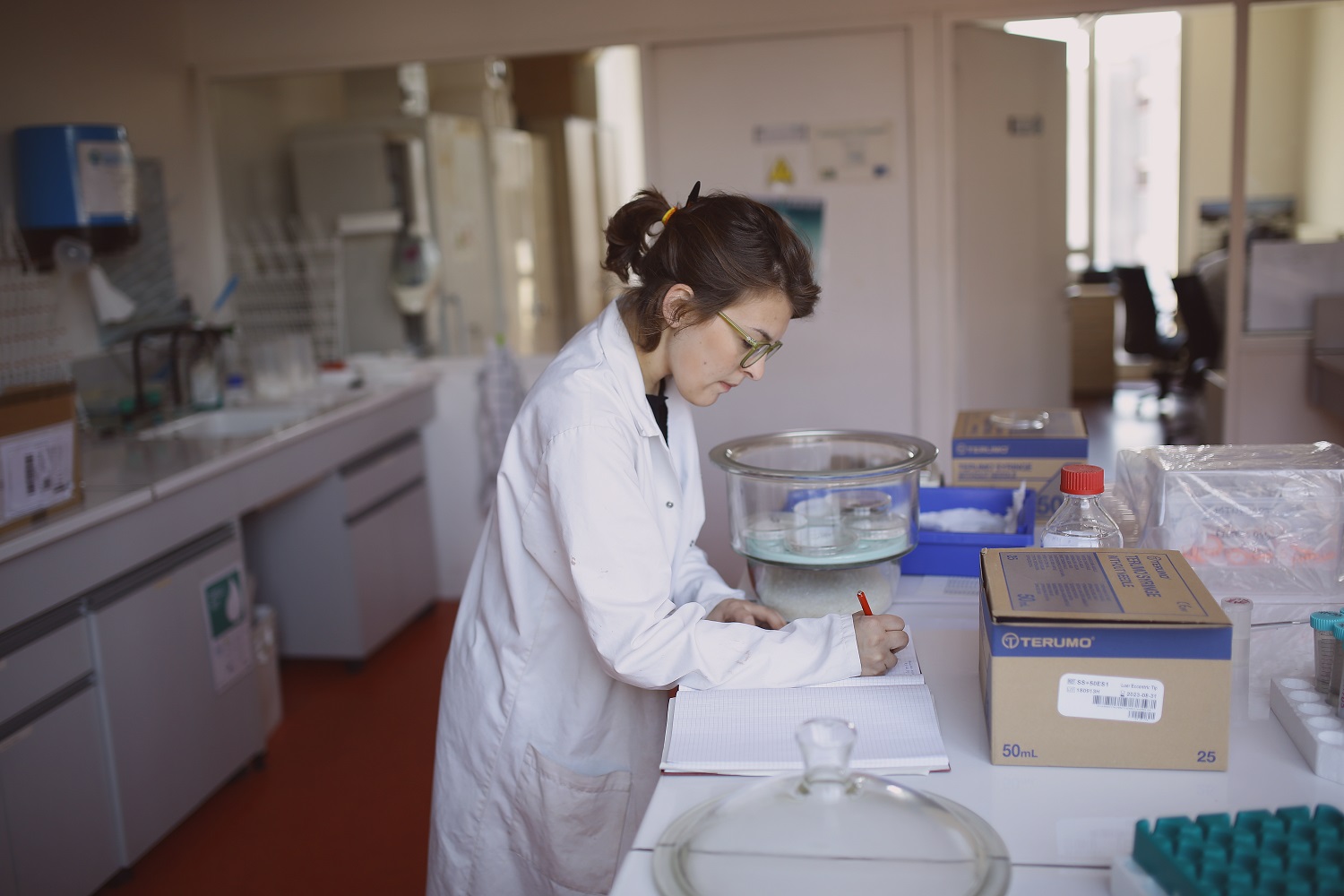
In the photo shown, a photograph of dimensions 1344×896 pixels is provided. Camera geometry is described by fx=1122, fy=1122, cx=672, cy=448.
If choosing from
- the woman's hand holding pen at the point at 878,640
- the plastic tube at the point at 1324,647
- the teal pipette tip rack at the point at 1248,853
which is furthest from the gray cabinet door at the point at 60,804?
the plastic tube at the point at 1324,647

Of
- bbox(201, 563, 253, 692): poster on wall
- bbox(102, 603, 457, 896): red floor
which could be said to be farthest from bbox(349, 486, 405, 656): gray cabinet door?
bbox(201, 563, 253, 692): poster on wall

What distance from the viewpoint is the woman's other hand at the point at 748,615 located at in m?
1.60

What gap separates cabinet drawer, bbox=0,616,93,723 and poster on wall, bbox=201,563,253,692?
44 centimetres

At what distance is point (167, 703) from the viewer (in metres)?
2.68

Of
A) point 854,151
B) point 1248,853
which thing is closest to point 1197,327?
point 854,151

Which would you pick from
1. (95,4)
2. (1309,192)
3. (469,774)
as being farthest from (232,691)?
(1309,192)

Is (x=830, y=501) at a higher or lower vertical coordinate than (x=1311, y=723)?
higher

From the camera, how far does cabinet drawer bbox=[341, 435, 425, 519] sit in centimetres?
367

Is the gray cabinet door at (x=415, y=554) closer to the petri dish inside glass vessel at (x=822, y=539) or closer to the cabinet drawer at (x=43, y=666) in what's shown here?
the cabinet drawer at (x=43, y=666)

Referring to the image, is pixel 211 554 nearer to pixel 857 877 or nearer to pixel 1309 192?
pixel 857 877

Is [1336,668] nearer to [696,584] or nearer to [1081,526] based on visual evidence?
[1081,526]

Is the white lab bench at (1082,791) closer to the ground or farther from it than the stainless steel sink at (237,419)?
closer to the ground

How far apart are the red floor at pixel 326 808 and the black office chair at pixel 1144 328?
4822 millimetres

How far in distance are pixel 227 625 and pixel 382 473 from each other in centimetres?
103
